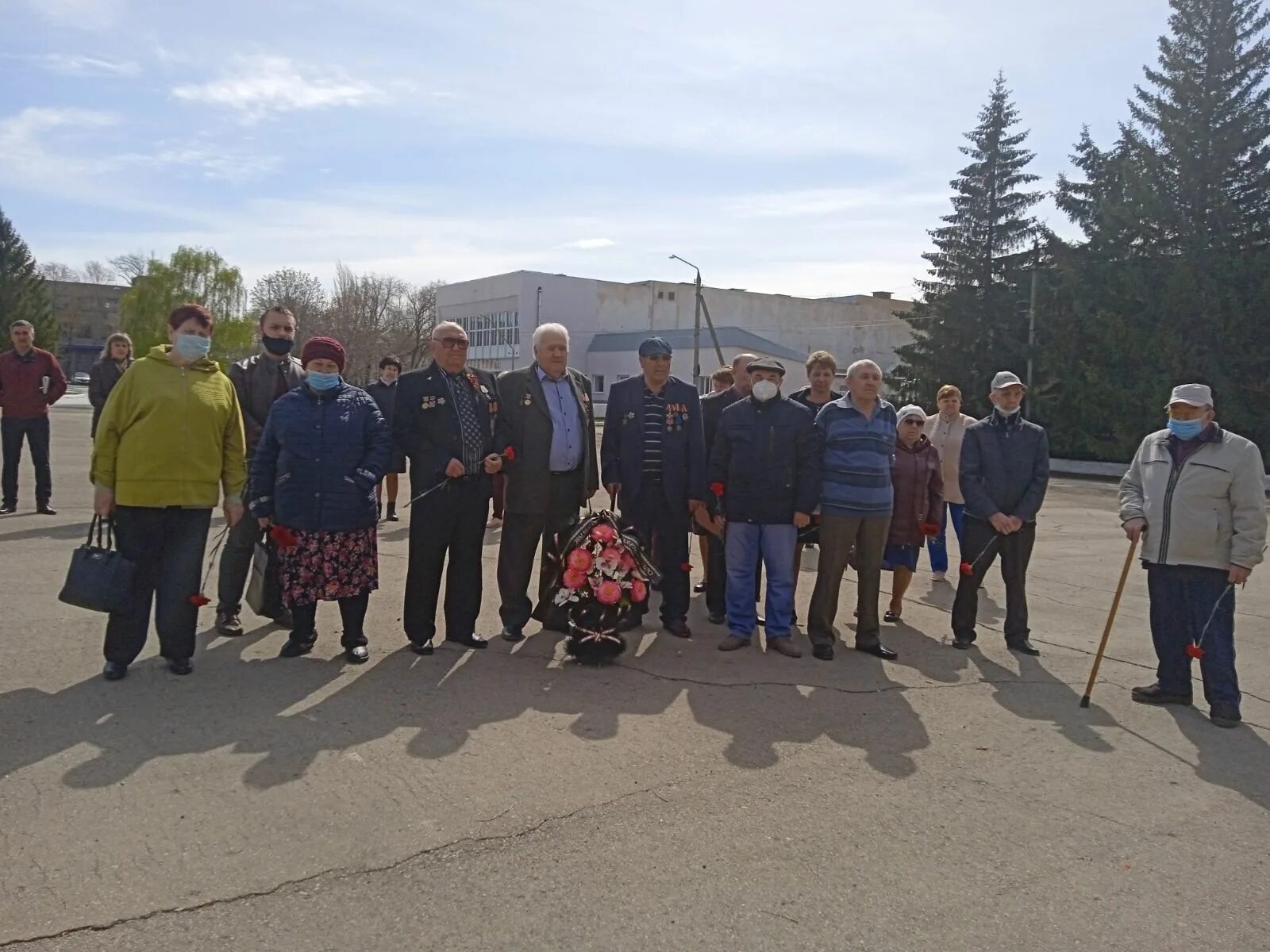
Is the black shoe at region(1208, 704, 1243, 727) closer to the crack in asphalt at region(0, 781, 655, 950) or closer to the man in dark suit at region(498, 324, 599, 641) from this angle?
the crack in asphalt at region(0, 781, 655, 950)

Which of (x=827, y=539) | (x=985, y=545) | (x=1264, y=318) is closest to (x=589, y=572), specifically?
(x=827, y=539)

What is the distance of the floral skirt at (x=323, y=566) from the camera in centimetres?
592

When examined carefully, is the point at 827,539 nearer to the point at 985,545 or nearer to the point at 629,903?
the point at 985,545

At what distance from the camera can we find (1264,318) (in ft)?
91.2

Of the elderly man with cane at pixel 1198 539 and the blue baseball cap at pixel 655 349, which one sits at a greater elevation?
the blue baseball cap at pixel 655 349

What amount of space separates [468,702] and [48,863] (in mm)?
2229

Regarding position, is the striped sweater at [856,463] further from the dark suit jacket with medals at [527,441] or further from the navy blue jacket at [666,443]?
the dark suit jacket with medals at [527,441]

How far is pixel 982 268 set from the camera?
36375 mm

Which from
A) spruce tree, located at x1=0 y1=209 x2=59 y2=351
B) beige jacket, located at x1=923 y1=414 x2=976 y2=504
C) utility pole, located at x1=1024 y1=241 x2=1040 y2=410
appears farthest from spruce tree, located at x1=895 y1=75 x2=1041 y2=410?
spruce tree, located at x1=0 y1=209 x2=59 y2=351

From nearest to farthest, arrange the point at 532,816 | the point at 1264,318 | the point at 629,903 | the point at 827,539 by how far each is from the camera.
A: 1. the point at 629,903
2. the point at 532,816
3. the point at 827,539
4. the point at 1264,318

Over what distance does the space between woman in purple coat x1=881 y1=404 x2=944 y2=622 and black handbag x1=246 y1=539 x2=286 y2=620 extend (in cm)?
451

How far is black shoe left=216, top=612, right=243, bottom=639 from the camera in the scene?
654 cm

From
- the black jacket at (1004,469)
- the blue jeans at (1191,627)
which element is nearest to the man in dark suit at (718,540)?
the black jacket at (1004,469)

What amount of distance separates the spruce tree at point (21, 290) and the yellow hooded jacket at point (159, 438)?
66.8 m
